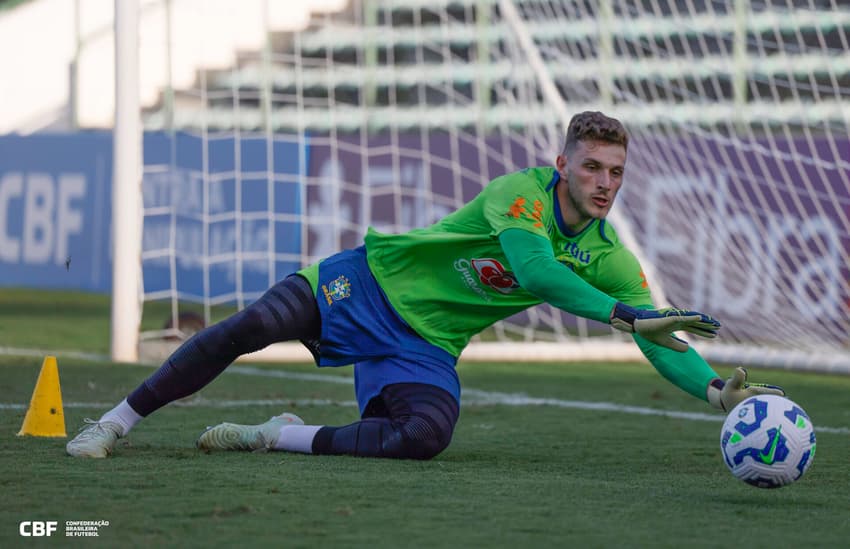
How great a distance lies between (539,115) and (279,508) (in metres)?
7.24

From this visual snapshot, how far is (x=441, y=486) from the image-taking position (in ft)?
12.6

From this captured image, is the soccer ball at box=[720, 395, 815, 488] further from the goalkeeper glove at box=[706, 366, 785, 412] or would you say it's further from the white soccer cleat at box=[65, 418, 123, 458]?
the white soccer cleat at box=[65, 418, 123, 458]

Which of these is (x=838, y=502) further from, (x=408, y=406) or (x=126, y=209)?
(x=126, y=209)

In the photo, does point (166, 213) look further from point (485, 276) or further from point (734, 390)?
→ point (734, 390)

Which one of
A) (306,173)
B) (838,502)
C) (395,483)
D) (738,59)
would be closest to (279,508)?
(395,483)

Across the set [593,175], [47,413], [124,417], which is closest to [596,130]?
[593,175]

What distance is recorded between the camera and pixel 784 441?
3775 millimetres

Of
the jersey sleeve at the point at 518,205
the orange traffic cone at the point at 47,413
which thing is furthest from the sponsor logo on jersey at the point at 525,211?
the orange traffic cone at the point at 47,413

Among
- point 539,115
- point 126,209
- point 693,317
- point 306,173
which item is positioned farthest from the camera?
point 306,173

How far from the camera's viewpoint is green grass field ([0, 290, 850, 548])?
10.3 ft

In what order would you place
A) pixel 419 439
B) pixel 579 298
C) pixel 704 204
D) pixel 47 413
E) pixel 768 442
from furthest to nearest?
pixel 704 204
pixel 47 413
pixel 419 439
pixel 579 298
pixel 768 442

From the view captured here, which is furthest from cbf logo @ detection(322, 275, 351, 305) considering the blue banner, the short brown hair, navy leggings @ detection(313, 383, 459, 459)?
the blue banner

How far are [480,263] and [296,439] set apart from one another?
798 mm

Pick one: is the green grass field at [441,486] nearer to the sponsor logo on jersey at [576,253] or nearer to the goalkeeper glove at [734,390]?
the goalkeeper glove at [734,390]
